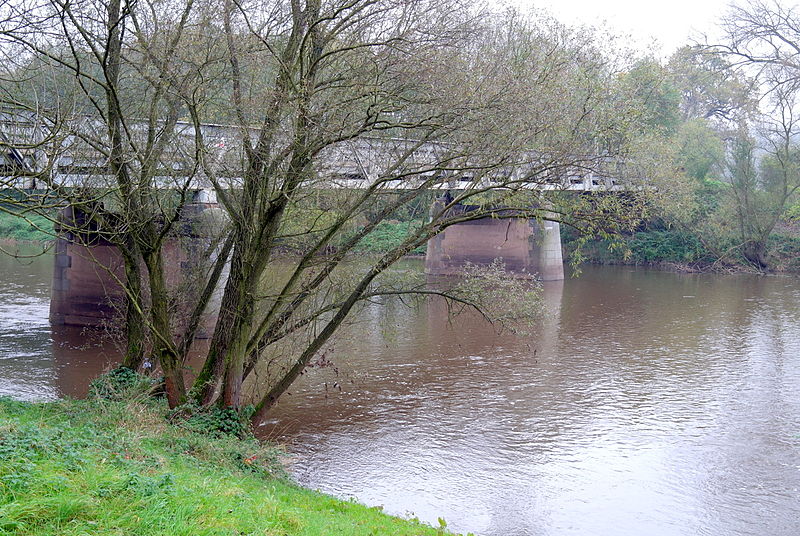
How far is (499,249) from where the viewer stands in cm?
3888

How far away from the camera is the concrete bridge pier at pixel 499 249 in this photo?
126 ft

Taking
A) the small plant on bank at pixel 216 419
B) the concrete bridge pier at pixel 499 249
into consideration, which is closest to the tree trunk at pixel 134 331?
the small plant on bank at pixel 216 419

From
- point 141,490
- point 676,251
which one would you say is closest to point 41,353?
point 141,490

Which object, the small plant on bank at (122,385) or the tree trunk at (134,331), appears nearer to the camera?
the small plant on bank at (122,385)

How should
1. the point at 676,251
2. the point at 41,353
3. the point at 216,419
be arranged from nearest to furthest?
1. the point at 216,419
2. the point at 41,353
3. the point at 676,251

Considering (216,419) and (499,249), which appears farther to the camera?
(499,249)

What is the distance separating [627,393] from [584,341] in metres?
5.75

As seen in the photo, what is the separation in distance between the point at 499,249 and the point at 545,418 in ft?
81.6

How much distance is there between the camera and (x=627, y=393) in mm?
16281

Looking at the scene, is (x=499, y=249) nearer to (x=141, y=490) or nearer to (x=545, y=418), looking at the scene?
(x=545, y=418)

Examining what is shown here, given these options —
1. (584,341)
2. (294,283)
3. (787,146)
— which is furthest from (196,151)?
(787,146)

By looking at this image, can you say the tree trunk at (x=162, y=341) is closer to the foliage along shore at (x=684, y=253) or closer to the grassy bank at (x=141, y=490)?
the grassy bank at (x=141, y=490)

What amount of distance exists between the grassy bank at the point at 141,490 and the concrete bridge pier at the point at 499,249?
29.4m

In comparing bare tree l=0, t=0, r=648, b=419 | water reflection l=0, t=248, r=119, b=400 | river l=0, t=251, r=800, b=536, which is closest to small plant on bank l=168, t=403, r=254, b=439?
bare tree l=0, t=0, r=648, b=419
